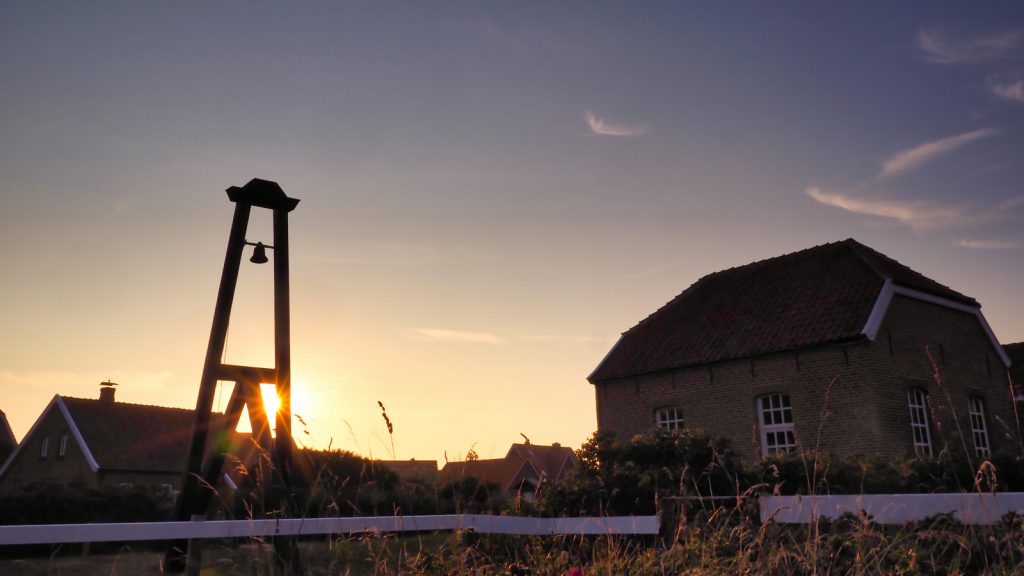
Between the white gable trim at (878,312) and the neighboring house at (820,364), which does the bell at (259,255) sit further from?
the white gable trim at (878,312)

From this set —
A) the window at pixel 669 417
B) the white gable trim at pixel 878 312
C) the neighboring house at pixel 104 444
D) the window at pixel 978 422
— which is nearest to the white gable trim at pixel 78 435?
the neighboring house at pixel 104 444

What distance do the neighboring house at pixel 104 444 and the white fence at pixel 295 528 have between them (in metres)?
21.0

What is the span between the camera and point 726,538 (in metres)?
4.69

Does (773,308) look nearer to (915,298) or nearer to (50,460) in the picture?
(915,298)

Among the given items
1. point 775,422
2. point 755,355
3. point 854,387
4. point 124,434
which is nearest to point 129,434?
point 124,434

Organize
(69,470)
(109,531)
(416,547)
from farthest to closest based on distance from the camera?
(69,470) < (416,547) < (109,531)

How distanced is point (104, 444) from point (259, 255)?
2220 centimetres

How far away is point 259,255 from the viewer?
8828 mm

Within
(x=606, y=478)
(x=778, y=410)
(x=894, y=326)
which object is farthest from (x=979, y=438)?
(x=606, y=478)

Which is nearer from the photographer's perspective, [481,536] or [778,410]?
[481,536]

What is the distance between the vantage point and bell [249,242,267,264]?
882 cm

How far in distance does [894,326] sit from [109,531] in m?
15.9

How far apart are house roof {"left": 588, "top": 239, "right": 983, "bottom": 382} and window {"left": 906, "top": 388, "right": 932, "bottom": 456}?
2.05 m

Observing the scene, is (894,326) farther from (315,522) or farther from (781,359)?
(315,522)
